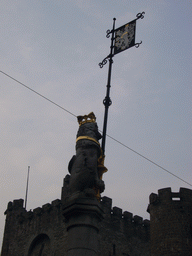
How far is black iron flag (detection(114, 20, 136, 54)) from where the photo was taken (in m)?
11.2

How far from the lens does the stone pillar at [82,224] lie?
7.62 m

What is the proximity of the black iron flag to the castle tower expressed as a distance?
36.8 feet

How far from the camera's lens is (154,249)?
65.6 feet

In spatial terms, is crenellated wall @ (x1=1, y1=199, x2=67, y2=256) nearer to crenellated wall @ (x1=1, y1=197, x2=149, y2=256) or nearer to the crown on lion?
crenellated wall @ (x1=1, y1=197, x2=149, y2=256)

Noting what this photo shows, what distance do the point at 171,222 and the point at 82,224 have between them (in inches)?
521

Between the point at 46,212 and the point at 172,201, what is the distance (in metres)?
10.8

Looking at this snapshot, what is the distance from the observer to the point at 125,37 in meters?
11.4

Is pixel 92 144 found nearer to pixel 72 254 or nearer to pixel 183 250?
pixel 72 254

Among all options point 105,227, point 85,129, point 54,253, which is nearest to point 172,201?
point 105,227

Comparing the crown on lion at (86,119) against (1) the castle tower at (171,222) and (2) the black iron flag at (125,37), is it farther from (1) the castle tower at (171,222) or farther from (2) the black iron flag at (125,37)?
(1) the castle tower at (171,222)

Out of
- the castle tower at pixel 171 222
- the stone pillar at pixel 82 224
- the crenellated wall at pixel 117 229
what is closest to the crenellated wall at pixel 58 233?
the crenellated wall at pixel 117 229

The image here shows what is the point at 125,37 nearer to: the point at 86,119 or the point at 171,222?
the point at 86,119

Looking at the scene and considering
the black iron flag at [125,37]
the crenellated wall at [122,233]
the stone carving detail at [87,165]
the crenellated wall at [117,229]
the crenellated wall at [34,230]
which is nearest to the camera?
the stone carving detail at [87,165]

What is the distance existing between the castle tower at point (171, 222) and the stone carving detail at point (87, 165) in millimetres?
11943
